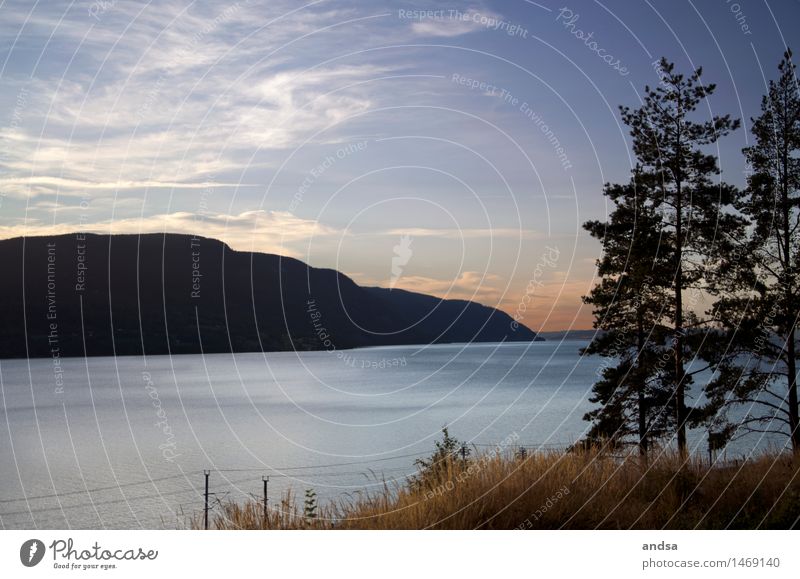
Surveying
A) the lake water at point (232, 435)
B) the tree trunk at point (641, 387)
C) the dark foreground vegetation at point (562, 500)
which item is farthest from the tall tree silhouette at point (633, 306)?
the dark foreground vegetation at point (562, 500)

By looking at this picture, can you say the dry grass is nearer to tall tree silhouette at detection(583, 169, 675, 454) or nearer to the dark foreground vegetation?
the dark foreground vegetation

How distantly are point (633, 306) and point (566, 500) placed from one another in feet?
66.9

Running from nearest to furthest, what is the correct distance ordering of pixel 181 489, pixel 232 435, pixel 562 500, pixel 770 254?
pixel 562 500 < pixel 770 254 < pixel 181 489 < pixel 232 435

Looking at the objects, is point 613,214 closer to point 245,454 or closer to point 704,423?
point 704,423

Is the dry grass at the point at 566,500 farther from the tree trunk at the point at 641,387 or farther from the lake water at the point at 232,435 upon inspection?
the tree trunk at the point at 641,387

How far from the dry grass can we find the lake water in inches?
206

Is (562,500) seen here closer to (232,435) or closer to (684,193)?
(684,193)

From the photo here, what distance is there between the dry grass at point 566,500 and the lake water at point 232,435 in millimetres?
5230

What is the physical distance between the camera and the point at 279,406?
126 m

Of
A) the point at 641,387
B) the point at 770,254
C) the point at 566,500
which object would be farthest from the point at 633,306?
the point at 566,500

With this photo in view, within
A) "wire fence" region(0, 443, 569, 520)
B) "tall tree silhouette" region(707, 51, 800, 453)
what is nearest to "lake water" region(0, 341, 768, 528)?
"wire fence" region(0, 443, 569, 520)

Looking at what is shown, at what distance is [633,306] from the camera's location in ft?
96.7

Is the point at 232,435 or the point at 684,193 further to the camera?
the point at 232,435

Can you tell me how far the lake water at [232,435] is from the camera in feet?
179
